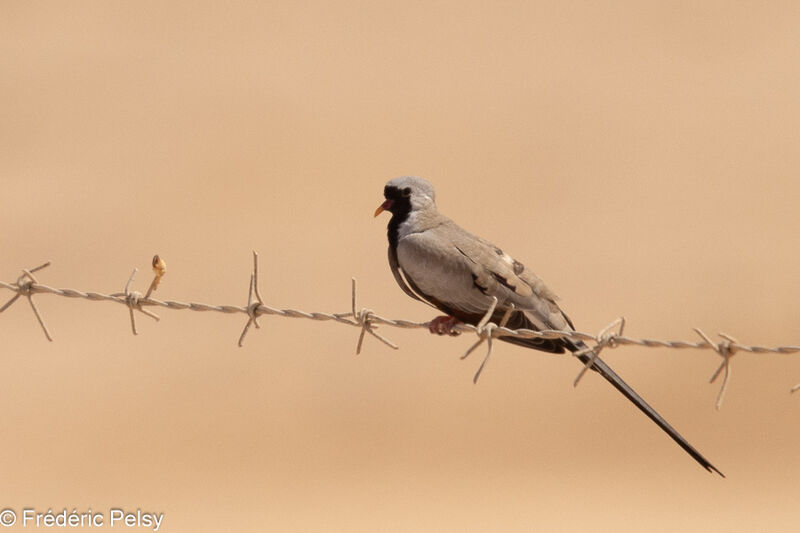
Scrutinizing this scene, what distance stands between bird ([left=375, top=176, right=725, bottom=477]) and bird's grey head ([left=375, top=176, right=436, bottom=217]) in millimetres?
85

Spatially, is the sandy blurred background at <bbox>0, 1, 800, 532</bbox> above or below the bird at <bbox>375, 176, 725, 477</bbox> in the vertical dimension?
above

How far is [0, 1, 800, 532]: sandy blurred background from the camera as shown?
16.1 meters

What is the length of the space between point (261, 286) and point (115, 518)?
7614 mm

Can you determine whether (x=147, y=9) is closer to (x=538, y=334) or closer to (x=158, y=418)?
(x=158, y=418)

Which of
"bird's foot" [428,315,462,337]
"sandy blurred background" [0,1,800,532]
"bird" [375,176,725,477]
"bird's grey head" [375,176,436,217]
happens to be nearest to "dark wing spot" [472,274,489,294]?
"bird" [375,176,725,477]

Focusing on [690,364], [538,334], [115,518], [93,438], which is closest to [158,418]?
[93,438]

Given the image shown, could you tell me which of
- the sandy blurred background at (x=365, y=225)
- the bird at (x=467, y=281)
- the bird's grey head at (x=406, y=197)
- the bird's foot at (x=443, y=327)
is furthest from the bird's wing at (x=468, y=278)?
the sandy blurred background at (x=365, y=225)

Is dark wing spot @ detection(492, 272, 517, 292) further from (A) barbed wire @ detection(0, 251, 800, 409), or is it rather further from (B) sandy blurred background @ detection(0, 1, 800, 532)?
(B) sandy blurred background @ detection(0, 1, 800, 532)

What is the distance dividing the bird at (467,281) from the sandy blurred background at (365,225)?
877 centimetres

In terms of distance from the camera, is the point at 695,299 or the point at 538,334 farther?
the point at 695,299

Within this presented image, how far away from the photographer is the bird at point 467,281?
559 cm

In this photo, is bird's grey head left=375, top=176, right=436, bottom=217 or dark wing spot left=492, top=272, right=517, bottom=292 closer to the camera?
dark wing spot left=492, top=272, right=517, bottom=292

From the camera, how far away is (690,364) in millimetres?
17109

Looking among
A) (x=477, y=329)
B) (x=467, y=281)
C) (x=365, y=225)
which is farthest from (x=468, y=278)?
(x=365, y=225)
